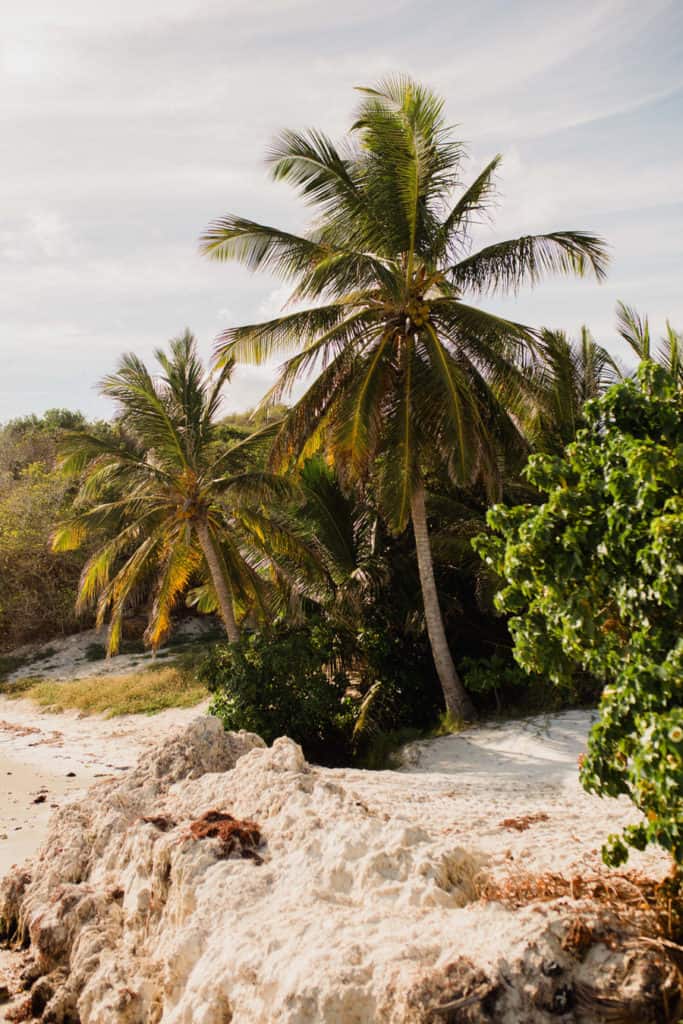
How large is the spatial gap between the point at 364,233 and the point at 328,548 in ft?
19.0

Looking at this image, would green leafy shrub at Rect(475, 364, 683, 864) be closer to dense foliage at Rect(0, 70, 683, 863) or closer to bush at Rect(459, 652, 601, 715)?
dense foliage at Rect(0, 70, 683, 863)

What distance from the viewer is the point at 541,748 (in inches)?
434

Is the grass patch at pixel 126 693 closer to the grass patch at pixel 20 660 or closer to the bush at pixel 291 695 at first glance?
the grass patch at pixel 20 660

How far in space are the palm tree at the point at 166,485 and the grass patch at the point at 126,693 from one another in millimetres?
4278

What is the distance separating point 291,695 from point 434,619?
2703 mm

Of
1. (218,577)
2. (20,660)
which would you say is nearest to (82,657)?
(20,660)

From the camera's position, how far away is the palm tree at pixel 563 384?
12.2 m

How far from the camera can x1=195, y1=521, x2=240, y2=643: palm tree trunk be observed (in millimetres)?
14891

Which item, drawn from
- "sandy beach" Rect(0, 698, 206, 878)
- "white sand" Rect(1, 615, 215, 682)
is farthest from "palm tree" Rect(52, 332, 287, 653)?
"white sand" Rect(1, 615, 215, 682)

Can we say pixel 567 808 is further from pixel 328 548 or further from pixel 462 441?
pixel 328 548

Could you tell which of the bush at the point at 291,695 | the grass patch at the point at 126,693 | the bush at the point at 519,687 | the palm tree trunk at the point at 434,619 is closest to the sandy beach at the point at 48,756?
the grass patch at the point at 126,693

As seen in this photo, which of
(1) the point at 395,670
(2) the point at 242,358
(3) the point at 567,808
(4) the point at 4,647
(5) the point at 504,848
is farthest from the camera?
(4) the point at 4,647

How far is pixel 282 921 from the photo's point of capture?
5.00m

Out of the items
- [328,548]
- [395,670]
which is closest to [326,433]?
[328,548]
